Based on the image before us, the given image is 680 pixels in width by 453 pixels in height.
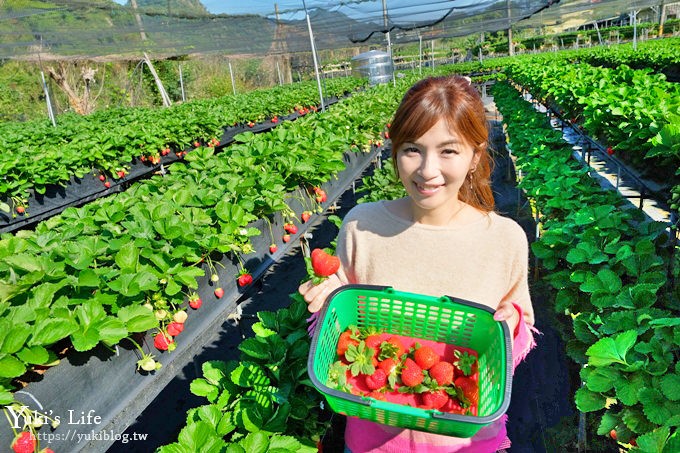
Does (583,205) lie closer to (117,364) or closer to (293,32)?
(117,364)

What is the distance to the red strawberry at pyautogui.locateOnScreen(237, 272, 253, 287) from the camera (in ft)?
9.33

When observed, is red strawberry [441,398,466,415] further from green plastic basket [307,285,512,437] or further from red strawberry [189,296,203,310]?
red strawberry [189,296,203,310]

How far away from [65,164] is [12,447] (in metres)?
5.28

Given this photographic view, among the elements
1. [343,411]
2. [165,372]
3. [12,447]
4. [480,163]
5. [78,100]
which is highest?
[78,100]

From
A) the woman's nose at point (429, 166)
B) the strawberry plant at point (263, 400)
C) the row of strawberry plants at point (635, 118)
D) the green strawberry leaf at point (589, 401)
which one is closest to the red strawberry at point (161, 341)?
the strawberry plant at point (263, 400)

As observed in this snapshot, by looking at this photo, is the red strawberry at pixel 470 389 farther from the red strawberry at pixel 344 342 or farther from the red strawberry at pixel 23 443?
the red strawberry at pixel 23 443

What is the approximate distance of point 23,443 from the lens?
5.07ft

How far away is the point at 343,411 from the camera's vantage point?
125cm

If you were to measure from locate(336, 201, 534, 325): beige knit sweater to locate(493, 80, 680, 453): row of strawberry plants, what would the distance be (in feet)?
1.45

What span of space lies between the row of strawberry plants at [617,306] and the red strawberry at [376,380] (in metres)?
0.70

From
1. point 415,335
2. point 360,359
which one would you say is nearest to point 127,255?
point 360,359

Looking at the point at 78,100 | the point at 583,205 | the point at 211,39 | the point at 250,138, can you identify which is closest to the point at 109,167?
the point at 250,138

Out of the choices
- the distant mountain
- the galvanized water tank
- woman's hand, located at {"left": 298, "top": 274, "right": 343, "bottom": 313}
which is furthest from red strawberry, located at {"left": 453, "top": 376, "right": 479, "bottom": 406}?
the galvanized water tank

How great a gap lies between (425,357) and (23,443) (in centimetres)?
141
